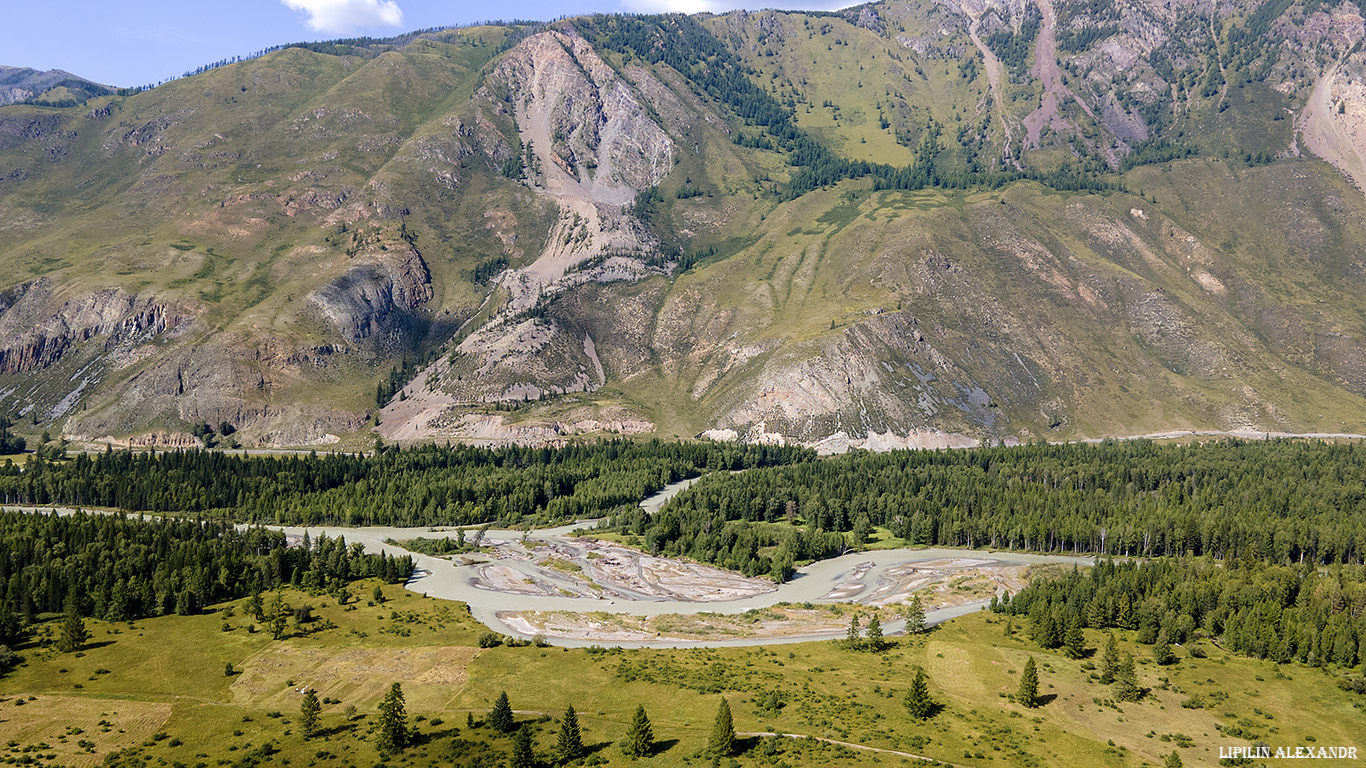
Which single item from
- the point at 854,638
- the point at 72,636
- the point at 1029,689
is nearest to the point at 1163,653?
the point at 1029,689

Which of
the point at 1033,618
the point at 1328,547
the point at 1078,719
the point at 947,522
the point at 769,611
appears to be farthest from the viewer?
the point at 947,522

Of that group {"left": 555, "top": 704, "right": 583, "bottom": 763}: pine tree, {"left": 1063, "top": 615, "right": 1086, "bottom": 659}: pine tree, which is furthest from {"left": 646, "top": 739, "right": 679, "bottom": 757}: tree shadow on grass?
{"left": 1063, "top": 615, "right": 1086, "bottom": 659}: pine tree

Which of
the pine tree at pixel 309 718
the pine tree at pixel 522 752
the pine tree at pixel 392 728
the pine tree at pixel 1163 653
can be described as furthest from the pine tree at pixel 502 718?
the pine tree at pixel 1163 653

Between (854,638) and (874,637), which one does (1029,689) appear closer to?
(874,637)

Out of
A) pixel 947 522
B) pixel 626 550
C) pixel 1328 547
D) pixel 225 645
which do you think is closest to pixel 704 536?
pixel 626 550

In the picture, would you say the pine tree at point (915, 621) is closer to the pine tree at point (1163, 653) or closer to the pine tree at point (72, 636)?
the pine tree at point (1163, 653)

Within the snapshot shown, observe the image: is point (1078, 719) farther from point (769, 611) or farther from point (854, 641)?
point (769, 611)
